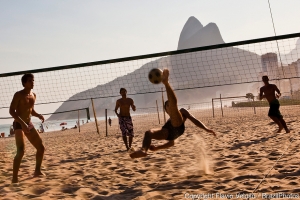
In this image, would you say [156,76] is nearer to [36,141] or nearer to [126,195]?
[126,195]

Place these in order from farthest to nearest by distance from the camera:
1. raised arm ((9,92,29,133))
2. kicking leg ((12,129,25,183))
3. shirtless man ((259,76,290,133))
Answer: shirtless man ((259,76,290,133)) < kicking leg ((12,129,25,183)) < raised arm ((9,92,29,133))

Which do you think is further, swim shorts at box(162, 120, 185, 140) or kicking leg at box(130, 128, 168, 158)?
swim shorts at box(162, 120, 185, 140)

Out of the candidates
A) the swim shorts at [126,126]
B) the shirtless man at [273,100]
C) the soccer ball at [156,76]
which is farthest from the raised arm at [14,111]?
the shirtless man at [273,100]

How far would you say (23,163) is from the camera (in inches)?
232

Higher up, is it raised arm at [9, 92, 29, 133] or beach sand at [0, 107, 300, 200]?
raised arm at [9, 92, 29, 133]

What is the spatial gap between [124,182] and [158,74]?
1.49 metres

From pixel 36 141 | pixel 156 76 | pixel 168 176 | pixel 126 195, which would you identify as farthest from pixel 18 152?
pixel 156 76

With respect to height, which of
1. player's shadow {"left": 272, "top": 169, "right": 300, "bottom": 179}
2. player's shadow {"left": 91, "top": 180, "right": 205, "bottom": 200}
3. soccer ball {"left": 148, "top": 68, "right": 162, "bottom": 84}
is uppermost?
soccer ball {"left": 148, "top": 68, "right": 162, "bottom": 84}

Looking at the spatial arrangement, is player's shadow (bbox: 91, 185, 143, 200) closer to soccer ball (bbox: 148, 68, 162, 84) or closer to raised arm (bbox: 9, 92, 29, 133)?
soccer ball (bbox: 148, 68, 162, 84)

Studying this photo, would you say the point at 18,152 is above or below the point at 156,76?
below

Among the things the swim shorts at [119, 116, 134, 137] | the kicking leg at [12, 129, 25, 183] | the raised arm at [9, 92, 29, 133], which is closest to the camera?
the raised arm at [9, 92, 29, 133]

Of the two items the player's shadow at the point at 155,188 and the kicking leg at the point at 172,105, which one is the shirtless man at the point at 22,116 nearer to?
the player's shadow at the point at 155,188

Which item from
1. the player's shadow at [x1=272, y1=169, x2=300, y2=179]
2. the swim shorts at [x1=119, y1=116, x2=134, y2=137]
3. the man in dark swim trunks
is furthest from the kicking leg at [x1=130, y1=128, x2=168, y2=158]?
the swim shorts at [x1=119, y1=116, x2=134, y2=137]

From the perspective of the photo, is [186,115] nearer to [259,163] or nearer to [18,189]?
[259,163]
